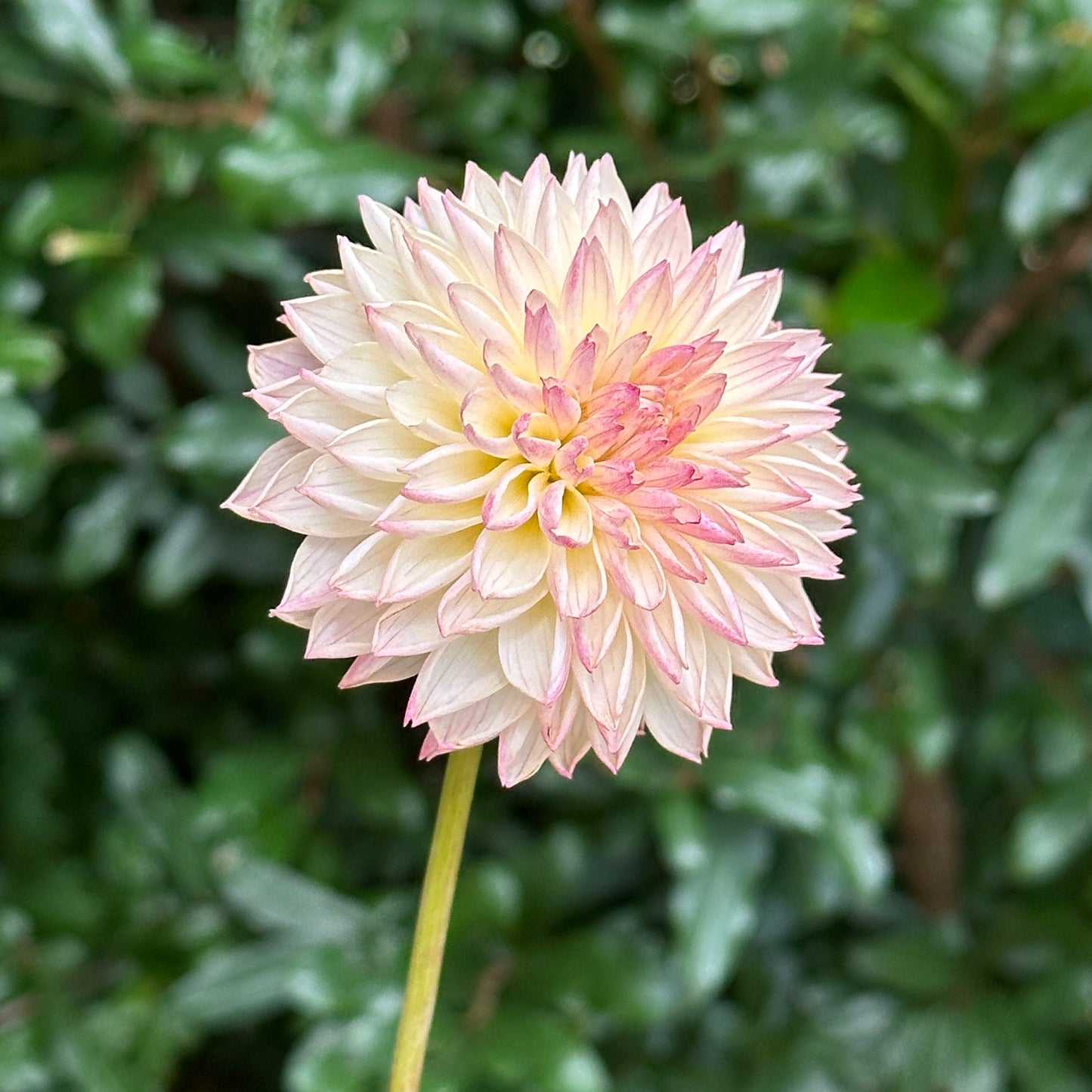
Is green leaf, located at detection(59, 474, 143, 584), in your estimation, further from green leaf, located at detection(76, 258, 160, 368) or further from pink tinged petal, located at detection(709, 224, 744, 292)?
pink tinged petal, located at detection(709, 224, 744, 292)

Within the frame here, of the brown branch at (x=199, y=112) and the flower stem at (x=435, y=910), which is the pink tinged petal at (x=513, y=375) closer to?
the flower stem at (x=435, y=910)

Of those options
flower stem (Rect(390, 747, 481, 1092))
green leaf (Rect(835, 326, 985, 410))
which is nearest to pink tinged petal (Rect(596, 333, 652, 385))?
flower stem (Rect(390, 747, 481, 1092))

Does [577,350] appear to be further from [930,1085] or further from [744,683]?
[930,1085]

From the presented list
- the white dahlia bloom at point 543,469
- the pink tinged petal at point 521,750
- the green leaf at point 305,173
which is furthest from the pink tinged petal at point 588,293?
the green leaf at point 305,173

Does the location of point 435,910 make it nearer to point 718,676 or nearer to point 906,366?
point 718,676

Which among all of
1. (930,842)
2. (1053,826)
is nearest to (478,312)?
(1053,826)
